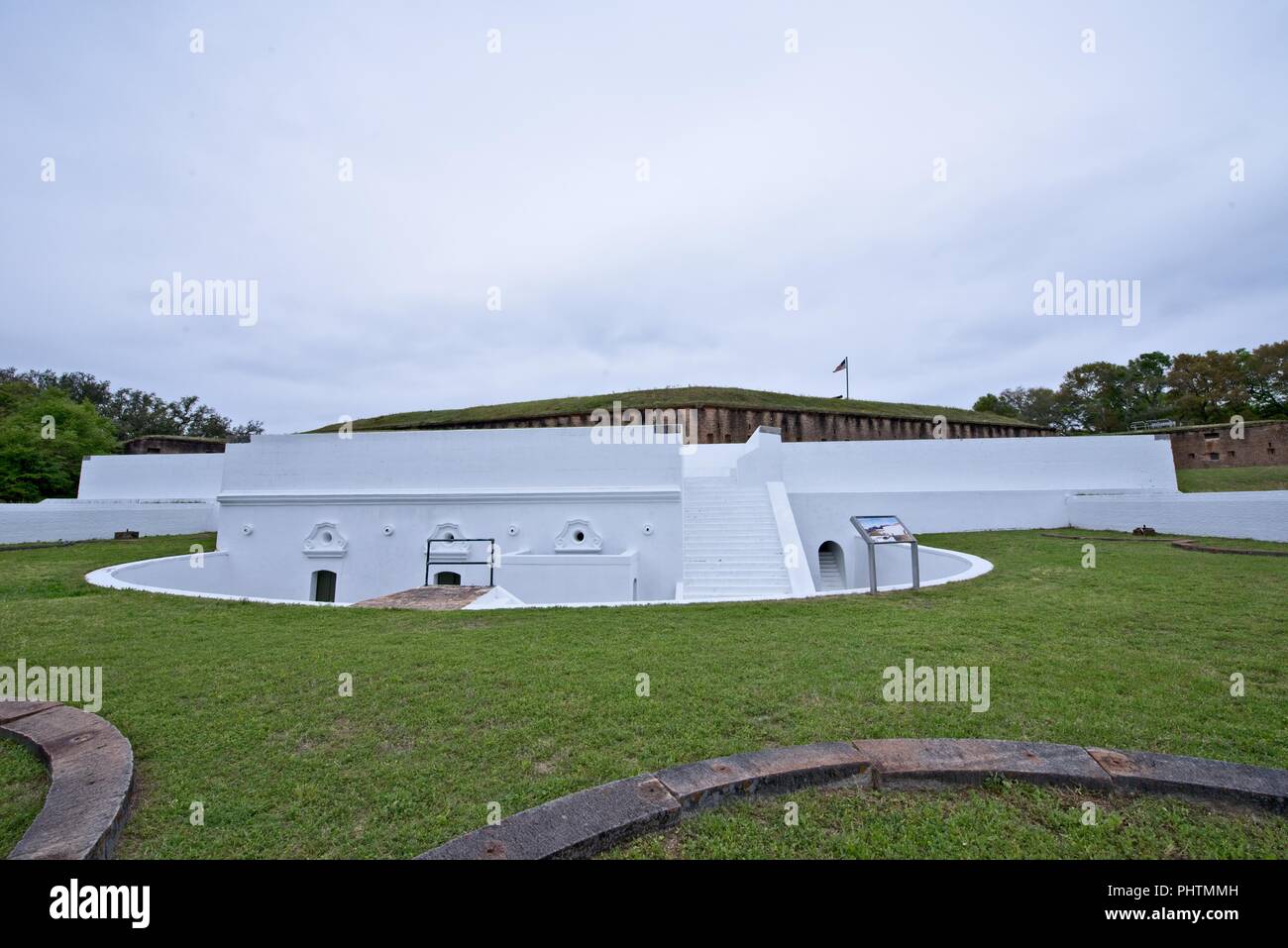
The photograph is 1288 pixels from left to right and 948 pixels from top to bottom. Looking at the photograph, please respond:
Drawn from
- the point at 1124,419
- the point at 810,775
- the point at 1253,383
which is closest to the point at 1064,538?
the point at 810,775

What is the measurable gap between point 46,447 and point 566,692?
2652cm

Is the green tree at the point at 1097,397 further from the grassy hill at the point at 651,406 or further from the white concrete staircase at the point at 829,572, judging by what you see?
the white concrete staircase at the point at 829,572

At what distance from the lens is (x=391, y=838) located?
187 centimetres

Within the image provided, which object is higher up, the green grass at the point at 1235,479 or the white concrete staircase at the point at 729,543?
the green grass at the point at 1235,479

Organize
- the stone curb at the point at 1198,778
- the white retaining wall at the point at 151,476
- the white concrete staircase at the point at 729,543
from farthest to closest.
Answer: the white retaining wall at the point at 151,476, the white concrete staircase at the point at 729,543, the stone curb at the point at 1198,778

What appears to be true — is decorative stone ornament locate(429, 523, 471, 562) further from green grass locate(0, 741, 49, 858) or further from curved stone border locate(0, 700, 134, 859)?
green grass locate(0, 741, 49, 858)

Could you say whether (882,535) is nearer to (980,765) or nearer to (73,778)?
(980,765)

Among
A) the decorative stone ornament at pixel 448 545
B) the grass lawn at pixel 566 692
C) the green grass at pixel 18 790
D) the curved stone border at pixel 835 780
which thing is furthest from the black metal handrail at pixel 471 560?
the curved stone border at pixel 835 780

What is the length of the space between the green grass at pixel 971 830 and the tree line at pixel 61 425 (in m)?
19.6

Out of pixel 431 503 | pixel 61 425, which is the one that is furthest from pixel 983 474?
pixel 61 425

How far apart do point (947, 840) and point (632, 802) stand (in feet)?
3.36

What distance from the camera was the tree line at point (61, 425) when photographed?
19.1 metres

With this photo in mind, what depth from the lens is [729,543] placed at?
9.22 m
